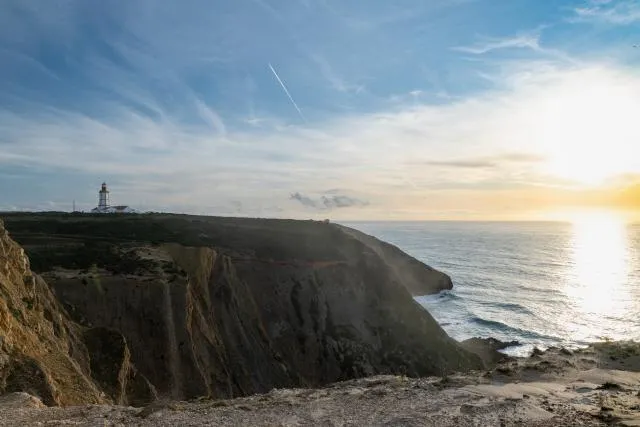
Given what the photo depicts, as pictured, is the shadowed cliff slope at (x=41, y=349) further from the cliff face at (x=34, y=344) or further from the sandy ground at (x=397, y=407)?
the sandy ground at (x=397, y=407)

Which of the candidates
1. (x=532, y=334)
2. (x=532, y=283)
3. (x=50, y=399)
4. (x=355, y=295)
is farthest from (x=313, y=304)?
(x=532, y=283)

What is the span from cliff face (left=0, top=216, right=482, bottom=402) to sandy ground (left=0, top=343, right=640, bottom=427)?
10.6m

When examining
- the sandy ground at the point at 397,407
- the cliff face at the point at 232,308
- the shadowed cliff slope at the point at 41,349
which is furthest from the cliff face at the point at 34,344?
the cliff face at the point at 232,308

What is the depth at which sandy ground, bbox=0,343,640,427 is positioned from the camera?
13.4 metres

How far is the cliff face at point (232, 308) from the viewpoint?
34.0 meters

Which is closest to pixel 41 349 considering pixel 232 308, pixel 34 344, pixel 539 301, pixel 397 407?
pixel 34 344

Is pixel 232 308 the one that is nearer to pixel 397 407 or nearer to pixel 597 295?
pixel 397 407

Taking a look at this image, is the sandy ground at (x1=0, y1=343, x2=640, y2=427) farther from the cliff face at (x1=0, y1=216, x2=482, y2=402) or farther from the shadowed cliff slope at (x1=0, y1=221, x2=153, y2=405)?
the cliff face at (x1=0, y1=216, x2=482, y2=402)

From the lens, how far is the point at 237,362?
40.1 m

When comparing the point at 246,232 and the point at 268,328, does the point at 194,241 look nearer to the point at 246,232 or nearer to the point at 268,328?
the point at 246,232

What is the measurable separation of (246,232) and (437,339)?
94.1ft

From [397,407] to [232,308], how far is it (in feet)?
106

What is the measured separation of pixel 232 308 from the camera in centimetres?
4544

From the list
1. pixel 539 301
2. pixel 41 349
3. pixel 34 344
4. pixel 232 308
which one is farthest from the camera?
pixel 539 301
